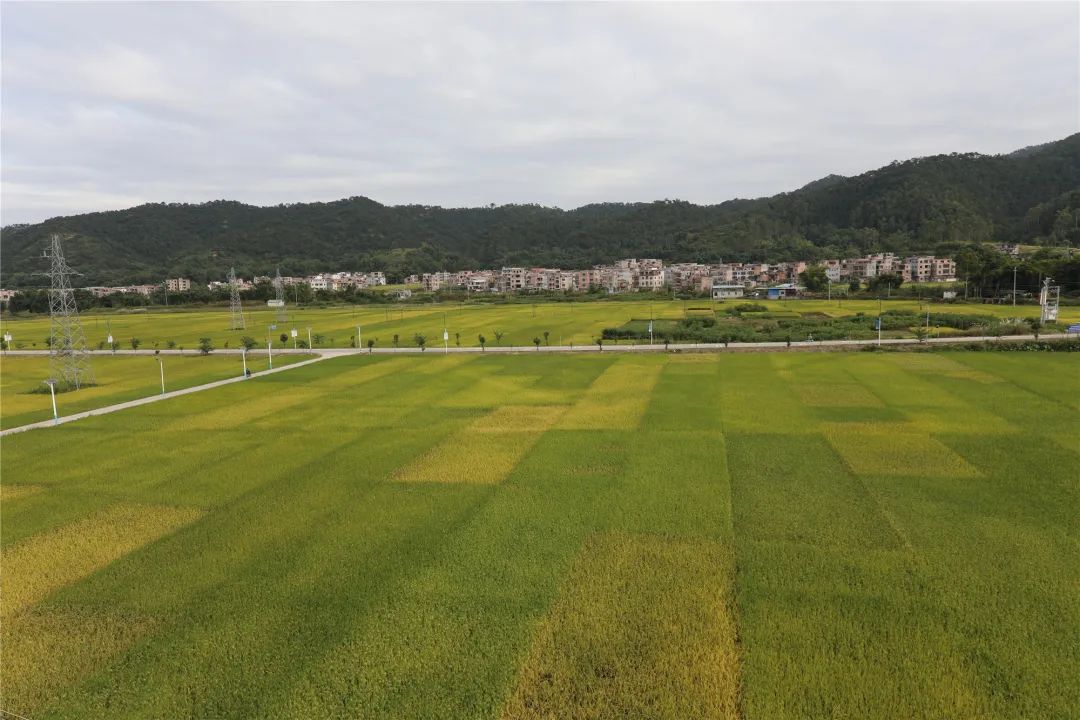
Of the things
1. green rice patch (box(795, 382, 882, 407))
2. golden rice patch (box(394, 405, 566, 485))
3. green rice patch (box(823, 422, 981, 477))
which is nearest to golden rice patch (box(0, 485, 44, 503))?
golden rice patch (box(394, 405, 566, 485))

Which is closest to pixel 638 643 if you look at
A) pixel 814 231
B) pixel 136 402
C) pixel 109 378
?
pixel 136 402

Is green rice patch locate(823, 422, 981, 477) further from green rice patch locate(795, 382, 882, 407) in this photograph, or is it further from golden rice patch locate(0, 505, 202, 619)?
golden rice patch locate(0, 505, 202, 619)

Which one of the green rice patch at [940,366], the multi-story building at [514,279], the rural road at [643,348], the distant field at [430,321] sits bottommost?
the green rice patch at [940,366]

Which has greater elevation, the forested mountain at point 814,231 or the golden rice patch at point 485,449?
the forested mountain at point 814,231

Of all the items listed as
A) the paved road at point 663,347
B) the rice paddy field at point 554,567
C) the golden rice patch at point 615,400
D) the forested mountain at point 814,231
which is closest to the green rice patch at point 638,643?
the rice paddy field at point 554,567

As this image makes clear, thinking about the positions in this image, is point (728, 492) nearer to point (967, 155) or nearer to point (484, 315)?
point (484, 315)

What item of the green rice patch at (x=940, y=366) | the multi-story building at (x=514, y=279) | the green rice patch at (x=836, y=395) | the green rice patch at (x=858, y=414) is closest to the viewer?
the green rice patch at (x=858, y=414)

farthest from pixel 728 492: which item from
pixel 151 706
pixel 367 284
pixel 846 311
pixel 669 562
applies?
pixel 367 284

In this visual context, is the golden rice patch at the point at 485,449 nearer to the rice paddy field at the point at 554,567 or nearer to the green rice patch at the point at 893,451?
the rice paddy field at the point at 554,567
